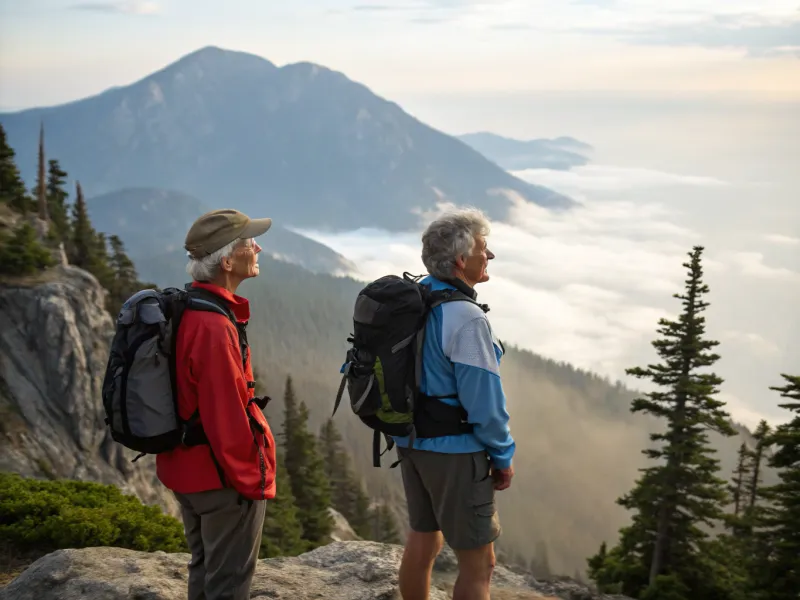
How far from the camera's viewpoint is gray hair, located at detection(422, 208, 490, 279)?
5.41 metres

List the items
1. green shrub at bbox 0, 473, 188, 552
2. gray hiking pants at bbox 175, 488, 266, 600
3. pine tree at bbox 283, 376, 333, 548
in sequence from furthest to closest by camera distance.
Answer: pine tree at bbox 283, 376, 333, 548 < green shrub at bbox 0, 473, 188, 552 < gray hiking pants at bbox 175, 488, 266, 600

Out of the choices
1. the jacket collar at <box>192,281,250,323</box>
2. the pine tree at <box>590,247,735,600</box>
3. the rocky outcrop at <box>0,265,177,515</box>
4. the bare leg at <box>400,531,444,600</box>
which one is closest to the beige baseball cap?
the jacket collar at <box>192,281,250,323</box>

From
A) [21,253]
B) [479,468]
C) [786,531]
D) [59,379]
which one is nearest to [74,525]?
[479,468]

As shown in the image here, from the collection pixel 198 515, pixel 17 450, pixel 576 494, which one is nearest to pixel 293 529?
pixel 17 450

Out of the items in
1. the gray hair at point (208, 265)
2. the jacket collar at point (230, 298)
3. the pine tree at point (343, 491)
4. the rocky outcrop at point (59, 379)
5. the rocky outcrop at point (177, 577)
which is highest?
Result: the gray hair at point (208, 265)

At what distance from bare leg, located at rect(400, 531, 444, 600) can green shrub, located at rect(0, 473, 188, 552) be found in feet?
15.2

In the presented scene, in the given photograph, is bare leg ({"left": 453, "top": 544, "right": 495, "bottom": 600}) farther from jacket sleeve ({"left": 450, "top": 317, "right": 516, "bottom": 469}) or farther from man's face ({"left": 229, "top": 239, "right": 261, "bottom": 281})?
man's face ({"left": 229, "top": 239, "right": 261, "bottom": 281})

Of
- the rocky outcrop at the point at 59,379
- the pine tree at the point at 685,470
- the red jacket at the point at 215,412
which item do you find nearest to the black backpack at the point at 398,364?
the red jacket at the point at 215,412

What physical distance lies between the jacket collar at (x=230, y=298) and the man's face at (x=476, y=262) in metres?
1.78

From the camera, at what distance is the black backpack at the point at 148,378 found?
472 centimetres

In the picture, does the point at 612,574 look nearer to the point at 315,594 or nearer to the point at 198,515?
the point at 315,594

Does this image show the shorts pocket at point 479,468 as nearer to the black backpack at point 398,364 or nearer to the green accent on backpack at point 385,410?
the black backpack at point 398,364

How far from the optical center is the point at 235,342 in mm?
4875

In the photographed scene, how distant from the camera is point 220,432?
4711 millimetres
